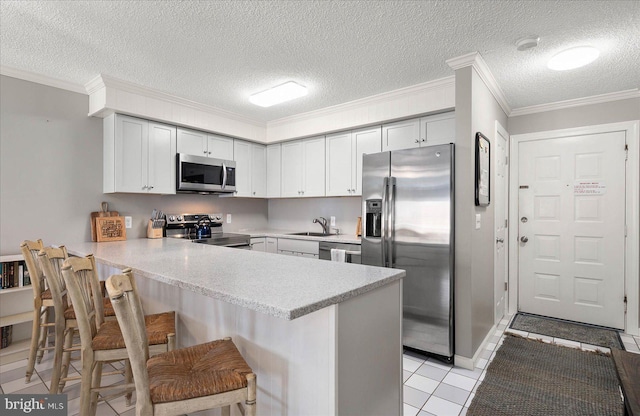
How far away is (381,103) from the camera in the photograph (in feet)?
11.3

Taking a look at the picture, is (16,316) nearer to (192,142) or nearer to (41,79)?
(41,79)

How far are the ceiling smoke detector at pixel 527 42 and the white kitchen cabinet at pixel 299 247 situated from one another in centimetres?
252

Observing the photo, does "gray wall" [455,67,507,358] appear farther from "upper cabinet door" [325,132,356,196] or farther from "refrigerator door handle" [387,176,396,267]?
"upper cabinet door" [325,132,356,196]

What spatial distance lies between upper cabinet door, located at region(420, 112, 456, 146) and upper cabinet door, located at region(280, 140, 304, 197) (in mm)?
1713

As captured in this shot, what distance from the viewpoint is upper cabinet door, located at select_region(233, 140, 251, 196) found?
4.32 m

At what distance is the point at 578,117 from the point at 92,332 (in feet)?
15.1

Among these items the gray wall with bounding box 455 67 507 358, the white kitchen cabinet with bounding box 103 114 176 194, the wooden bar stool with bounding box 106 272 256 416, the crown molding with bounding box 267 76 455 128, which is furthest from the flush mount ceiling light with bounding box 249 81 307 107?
the wooden bar stool with bounding box 106 272 256 416

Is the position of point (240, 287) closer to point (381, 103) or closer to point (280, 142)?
point (381, 103)

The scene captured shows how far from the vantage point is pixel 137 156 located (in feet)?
10.9

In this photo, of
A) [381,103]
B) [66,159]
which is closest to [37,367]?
[66,159]

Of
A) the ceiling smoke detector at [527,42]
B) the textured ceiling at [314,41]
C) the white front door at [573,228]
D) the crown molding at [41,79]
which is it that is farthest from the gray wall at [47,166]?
the white front door at [573,228]

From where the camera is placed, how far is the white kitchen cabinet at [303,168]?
416 cm

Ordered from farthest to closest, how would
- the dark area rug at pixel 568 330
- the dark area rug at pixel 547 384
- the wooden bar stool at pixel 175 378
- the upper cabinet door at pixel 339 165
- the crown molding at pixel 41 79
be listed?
1. the upper cabinet door at pixel 339 165
2. the dark area rug at pixel 568 330
3. the crown molding at pixel 41 79
4. the dark area rug at pixel 547 384
5. the wooden bar stool at pixel 175 378

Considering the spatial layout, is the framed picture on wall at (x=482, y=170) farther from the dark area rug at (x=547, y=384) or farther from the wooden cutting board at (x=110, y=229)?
the wooden cutting board at (x=110, y=229)
